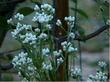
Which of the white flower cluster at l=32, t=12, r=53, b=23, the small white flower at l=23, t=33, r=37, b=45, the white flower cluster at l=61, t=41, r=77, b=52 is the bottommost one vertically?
the white flower cluster at l=61, t=41, r=77, b=52

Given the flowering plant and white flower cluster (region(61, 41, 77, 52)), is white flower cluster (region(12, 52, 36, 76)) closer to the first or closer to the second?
the flowering plant

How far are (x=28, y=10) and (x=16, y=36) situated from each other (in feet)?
1.83

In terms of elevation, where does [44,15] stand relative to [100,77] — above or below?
above

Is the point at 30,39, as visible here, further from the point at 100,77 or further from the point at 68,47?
the point at 100,77

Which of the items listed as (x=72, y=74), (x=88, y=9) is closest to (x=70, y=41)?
(x=72, y=74)

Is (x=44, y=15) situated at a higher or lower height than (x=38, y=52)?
higher

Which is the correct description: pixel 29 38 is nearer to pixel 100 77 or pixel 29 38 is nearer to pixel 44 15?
pixel 44 15

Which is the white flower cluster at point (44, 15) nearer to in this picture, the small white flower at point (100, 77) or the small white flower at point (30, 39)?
the small white flower at point (30, 39)

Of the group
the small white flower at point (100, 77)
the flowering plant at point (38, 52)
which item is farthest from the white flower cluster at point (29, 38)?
the small white flower at point (100, 77)

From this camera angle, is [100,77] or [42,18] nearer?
[42,18]

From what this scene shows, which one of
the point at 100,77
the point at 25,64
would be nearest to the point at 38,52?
the point at 25,64

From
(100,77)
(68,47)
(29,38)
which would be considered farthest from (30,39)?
(100,77)

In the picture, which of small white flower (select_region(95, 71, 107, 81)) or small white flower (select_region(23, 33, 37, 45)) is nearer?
small white flower (select_region(23, 33, 37, 45))

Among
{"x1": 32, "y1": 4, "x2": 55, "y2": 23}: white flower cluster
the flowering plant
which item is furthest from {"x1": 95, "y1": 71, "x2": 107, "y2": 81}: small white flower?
{"x1": 32, "y1": 4, "x2": 55, "y2": 23}: white flower cluster
